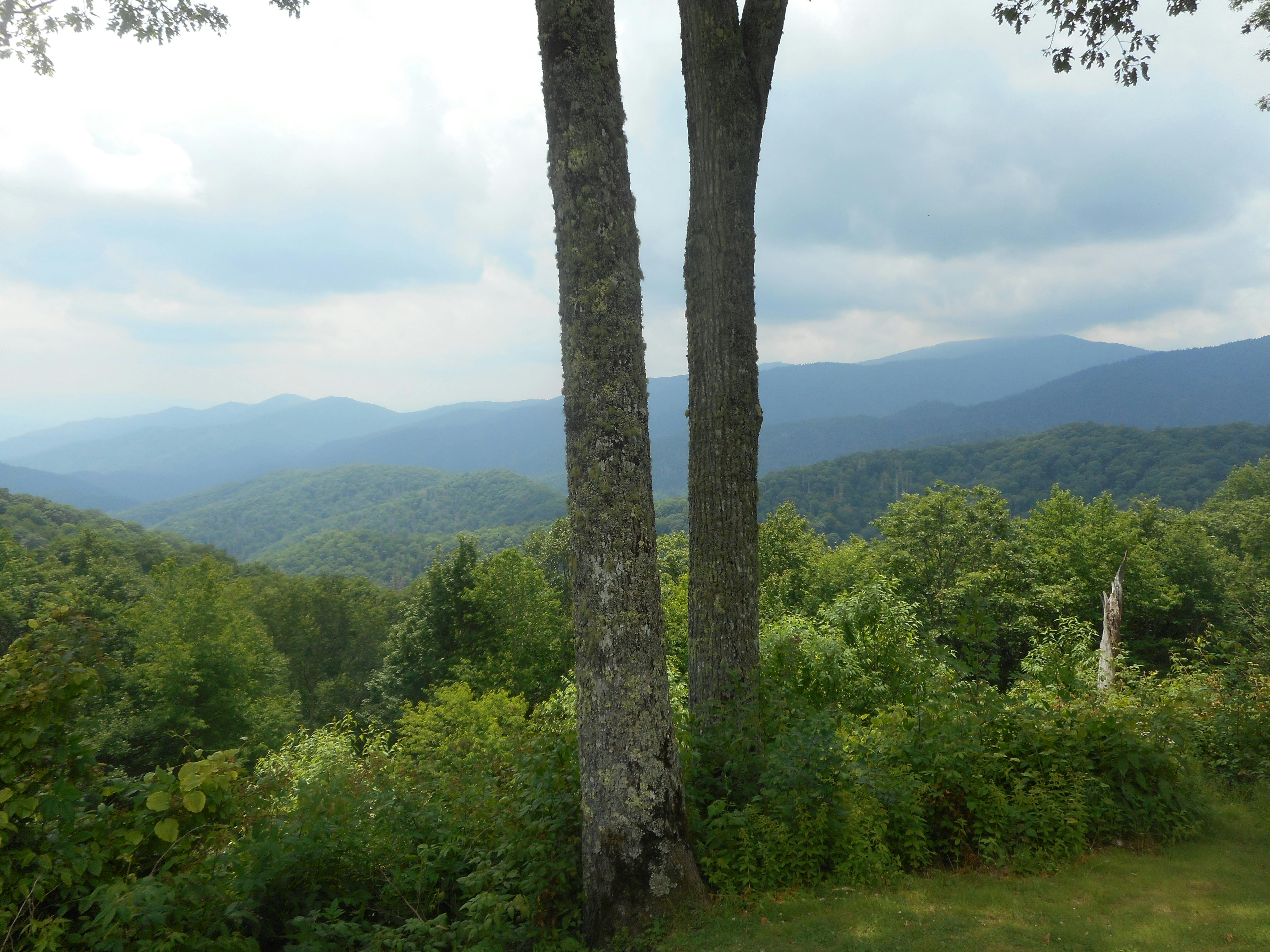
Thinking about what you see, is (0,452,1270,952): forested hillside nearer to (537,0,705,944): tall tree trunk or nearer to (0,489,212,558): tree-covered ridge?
(537,0,705,944): tall tree trunk

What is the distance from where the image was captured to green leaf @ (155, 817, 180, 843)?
126 inches

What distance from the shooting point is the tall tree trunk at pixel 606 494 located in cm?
371

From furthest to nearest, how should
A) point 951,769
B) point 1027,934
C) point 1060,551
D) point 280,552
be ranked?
point 280,552 → point 1060,551 → point 951,769 → point 1027,934

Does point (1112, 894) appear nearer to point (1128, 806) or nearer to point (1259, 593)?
point (1128, 806)

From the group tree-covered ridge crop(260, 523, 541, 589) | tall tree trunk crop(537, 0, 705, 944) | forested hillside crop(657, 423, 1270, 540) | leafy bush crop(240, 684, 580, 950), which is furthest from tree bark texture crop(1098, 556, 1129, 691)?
tree-covered ridge crop(260, 523, 541, 589)

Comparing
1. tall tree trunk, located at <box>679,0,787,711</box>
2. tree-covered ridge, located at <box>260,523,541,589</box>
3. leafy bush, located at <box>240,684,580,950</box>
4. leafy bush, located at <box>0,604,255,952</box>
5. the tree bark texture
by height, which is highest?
tall tree trunk, located at <box>679,0,787,711</box>

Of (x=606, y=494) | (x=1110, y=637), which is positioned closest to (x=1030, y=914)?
(x=606, y=494)

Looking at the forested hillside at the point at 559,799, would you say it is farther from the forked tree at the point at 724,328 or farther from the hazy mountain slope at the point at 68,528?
the hazy mountain slope at the point at 68,528

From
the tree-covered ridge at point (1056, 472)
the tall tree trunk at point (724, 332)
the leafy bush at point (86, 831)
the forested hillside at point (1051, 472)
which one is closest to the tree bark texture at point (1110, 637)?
the tall tree trunk at point (724, 332)

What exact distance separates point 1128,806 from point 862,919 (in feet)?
8.75

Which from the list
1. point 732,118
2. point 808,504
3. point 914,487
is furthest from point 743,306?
point 914,487

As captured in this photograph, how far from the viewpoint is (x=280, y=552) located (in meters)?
154

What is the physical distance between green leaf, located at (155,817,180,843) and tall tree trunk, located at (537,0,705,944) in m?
2.07

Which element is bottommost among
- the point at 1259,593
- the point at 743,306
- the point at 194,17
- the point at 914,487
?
the point at 914,487
